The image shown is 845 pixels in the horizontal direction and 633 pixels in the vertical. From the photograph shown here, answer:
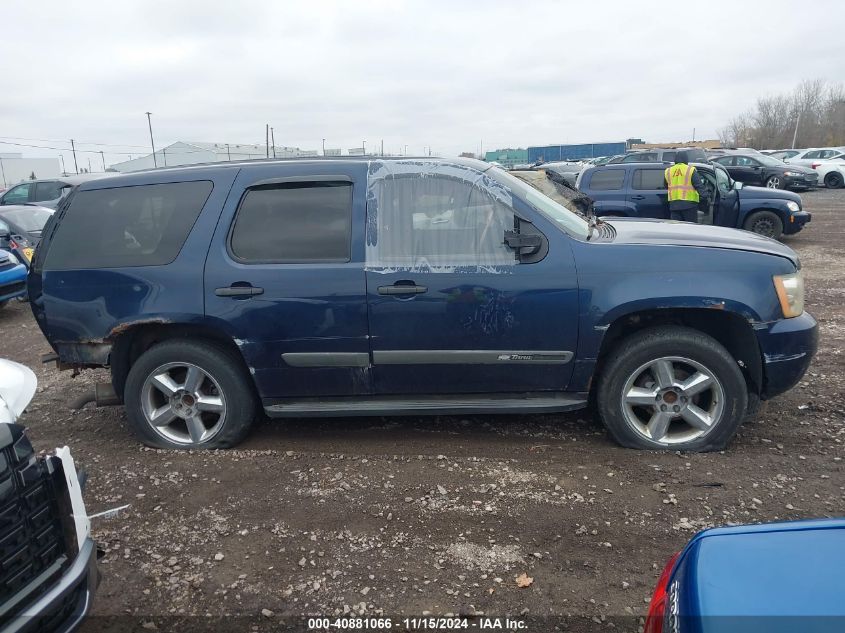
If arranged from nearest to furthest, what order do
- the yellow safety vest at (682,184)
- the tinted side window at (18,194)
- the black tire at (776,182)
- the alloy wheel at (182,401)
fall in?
the alloy wheel at (182,401), the yellow safety vest at (682,184), the tinted side window at (18,194), the black tire at (776,182)

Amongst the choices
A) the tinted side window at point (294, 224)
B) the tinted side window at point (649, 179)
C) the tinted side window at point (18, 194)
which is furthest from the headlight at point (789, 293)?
the tinted side window at point (18, 194)

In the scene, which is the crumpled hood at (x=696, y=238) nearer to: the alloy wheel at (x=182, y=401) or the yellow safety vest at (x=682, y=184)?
the alloy wheel at (x=182, y=401)

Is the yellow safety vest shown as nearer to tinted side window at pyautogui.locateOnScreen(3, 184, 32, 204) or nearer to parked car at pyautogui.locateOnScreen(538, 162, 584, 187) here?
parked car at pyautogui.locateOnScreen(538, 162, 584, 187)

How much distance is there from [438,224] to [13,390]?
2.35 meters

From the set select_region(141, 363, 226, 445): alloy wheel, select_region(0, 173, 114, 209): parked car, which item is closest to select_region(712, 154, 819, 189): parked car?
select_region(0, 173, 114, 209): parked car

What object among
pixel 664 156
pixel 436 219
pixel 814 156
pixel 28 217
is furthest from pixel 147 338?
pixel 814 156

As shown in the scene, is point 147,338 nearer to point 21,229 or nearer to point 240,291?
point 240,291

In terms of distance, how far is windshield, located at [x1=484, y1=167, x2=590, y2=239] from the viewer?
3.75 meters

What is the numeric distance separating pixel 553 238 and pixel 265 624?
255 centimetres

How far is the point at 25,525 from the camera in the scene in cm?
198

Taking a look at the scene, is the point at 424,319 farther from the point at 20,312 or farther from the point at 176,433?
the point at 20,312

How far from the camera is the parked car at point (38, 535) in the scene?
1.89 meters

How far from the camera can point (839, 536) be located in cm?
161

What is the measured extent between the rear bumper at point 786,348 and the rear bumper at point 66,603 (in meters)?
3.60
